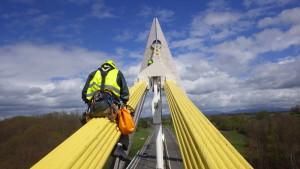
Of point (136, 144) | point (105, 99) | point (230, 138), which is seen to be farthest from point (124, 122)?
point (136, 144)

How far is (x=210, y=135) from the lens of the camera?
229 cm

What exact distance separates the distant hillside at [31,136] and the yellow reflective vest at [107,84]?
3347 cm

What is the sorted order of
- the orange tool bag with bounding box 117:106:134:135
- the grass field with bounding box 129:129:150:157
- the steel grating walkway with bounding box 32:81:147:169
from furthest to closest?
the grass field with bounding box 129:129:150:157
the orange tool bag with bounding box 117:106:134:135
the steel grating walkway with bounding box 32:81:147:169

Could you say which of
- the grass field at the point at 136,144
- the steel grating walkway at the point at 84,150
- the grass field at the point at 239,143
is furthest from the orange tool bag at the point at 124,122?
the grass field at the point at 136,144

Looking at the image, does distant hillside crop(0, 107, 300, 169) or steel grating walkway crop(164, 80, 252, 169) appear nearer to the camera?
steel grating walkway crop(164, 80, 252, 169)

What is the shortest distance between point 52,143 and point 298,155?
35.9 metres

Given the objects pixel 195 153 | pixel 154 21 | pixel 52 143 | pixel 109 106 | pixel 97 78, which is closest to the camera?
pixel 195 153

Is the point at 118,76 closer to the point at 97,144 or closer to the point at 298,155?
the point at 97,144

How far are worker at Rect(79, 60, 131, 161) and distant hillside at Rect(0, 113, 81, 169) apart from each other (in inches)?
1316

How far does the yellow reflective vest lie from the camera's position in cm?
325

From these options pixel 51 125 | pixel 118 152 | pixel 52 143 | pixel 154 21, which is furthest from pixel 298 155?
pixel 51 125

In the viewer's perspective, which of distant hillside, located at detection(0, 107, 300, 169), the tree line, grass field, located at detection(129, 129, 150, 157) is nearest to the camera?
the tree line

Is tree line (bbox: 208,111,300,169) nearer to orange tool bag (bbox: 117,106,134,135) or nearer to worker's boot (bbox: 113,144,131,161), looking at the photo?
worker's boot (bbox: 113,144,131,161)

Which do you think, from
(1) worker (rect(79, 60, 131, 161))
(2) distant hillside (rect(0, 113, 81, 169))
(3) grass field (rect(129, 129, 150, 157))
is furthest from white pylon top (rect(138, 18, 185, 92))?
(3) grass field (rect(129, 129, 150, 157))
